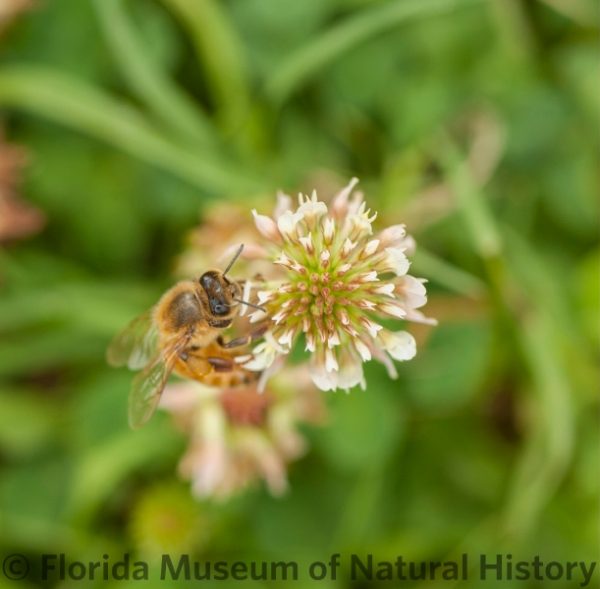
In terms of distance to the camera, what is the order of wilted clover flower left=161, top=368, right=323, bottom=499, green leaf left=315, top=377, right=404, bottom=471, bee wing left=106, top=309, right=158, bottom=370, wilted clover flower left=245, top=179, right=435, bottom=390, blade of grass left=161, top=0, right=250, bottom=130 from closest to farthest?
1. wilted clover flower left=245, top=179, right=435, bottom=390
2. bee wing left=106, top=309, right=158, bottom=370
3. wilted clover flower left=161, top=368, right=323, bottom=499
4. green leaf left=315, top=377, right=404, bottom=471
5. blade of grass left=161, top=0, right=250, bottom=130

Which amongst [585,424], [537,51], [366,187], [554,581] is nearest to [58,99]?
[366,187]

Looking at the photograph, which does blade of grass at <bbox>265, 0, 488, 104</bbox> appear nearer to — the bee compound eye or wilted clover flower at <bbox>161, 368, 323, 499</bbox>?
wilted clover flower at <bbox>161, 368, 323, 499</bbox>

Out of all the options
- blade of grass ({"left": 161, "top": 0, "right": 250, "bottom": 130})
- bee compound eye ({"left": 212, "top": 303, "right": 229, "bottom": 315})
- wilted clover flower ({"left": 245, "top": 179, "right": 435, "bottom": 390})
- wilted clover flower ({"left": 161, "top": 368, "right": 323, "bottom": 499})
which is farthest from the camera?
blade of grass ({"left": 161, "top": 0, "right": 250, "bottom": 130})

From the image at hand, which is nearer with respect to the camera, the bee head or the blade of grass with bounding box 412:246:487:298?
the bee head

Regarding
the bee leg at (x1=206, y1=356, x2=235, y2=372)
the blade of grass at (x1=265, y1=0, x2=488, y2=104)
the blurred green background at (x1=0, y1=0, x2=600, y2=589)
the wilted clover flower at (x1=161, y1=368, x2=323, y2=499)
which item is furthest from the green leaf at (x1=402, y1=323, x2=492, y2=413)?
the bee leg at (x1=206, y1=356, x2=235, y2=372)

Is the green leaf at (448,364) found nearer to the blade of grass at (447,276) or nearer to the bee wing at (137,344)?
the blade of grass at (447,276)

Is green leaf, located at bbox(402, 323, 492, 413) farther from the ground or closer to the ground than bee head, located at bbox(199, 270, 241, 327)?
farther from the ground

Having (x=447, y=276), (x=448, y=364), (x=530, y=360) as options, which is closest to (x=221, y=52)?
(x=447, y=276)

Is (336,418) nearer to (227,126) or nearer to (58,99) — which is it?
(227,126)
